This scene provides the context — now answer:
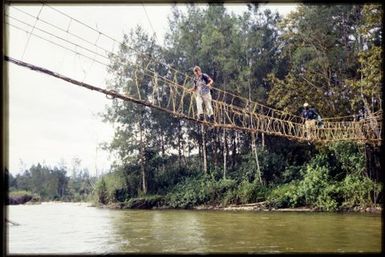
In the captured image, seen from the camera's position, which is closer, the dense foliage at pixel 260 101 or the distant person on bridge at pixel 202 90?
the distant person on bridge at pixel 202 90

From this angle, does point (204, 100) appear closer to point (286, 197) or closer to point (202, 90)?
point (202, 90)

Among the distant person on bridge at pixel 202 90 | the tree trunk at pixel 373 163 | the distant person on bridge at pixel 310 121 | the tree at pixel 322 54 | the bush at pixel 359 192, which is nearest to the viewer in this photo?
the distant person on bridge at pixel 202 90

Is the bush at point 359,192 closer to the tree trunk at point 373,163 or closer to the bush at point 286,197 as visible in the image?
the tree trunk at point 373,163

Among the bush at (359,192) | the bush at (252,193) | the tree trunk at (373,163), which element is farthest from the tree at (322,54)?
the bush at (252,193)

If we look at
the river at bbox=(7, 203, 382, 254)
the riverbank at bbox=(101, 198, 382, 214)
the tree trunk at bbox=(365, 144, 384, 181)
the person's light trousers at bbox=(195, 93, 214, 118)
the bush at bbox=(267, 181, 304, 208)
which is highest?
the tree trunk at bbox=(365, 144, 384, 181)

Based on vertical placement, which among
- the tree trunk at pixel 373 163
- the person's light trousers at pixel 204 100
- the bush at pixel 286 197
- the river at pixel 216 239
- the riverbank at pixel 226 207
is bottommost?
the river at pixel 216 239

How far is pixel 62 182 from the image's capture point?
40000mm

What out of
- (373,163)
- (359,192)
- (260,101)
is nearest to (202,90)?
(359,192)

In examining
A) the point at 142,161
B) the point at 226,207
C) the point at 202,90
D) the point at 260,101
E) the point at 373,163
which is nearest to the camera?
the point at 202,90

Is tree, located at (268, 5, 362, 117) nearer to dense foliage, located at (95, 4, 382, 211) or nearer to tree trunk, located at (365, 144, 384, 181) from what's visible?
dense foliage, located at (95, 4, 382, 211)

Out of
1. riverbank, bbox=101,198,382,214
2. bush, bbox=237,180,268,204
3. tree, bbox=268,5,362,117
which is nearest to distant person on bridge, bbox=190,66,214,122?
riverbank, bbox=101,198,382,214

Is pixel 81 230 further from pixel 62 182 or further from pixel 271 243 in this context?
pixel 62 182

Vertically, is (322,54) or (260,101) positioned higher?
(322,54)

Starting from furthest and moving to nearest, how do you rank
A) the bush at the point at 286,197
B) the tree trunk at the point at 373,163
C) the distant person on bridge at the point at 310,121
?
the bush at the point at 286,197 < the tree trunk at the point at 373,163 < the distant person on bridge at the point at 310,121
